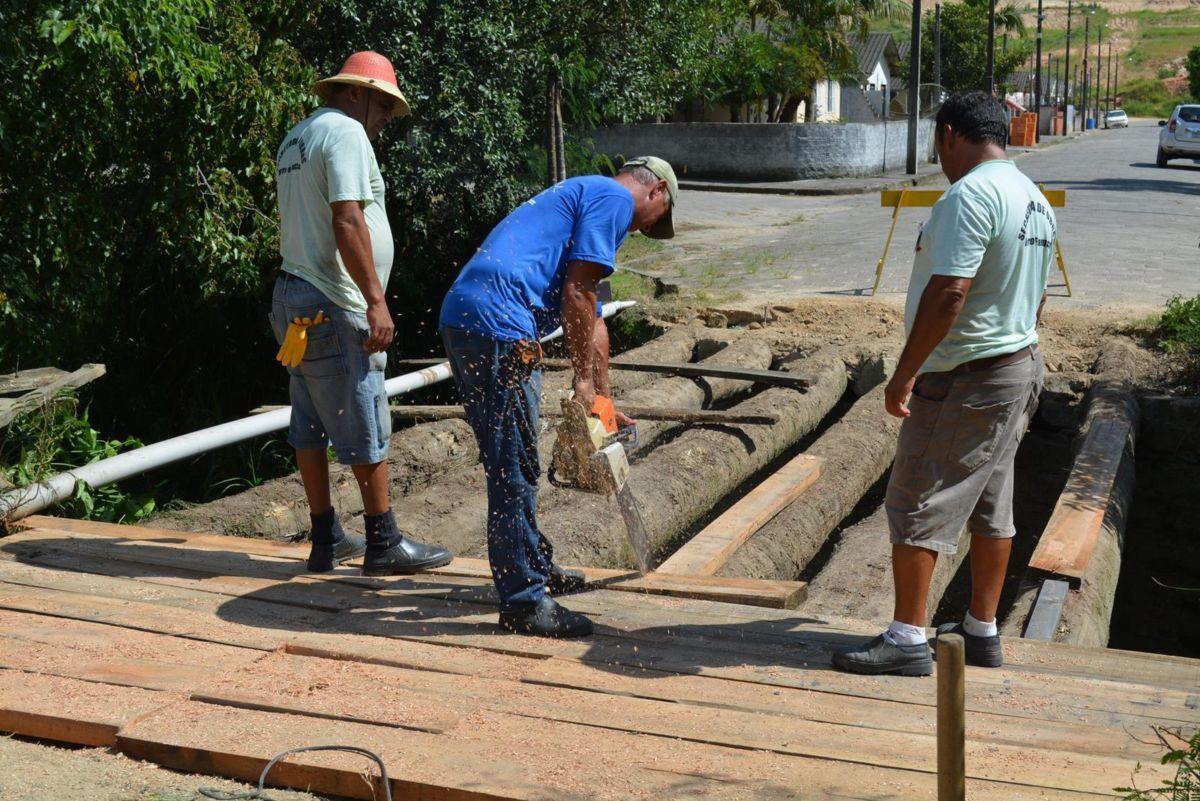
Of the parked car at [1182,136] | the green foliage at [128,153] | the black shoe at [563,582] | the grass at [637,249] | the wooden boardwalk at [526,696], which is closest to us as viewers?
the wooden boardwalk at [526,696]

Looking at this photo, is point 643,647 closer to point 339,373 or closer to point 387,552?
point 387,552

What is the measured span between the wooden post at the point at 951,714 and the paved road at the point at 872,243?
10.1 metres

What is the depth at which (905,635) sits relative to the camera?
3.64m

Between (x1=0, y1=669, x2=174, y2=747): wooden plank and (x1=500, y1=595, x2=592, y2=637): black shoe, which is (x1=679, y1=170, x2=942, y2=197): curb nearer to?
(x1=500, y1=595, x2=592, y2=637): black shoe

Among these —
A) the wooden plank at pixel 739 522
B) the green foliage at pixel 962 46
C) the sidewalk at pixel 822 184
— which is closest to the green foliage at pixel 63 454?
the wooden plank at pixel 739 522

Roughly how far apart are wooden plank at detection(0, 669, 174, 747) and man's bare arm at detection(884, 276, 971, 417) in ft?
7.30

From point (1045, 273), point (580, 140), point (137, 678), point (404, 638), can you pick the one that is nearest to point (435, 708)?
point (404, 638)

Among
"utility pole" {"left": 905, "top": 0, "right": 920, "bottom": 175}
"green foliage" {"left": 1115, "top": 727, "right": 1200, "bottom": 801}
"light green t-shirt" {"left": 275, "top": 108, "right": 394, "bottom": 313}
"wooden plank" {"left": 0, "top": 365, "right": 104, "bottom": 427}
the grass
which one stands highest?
"utility pole" {"left": 905, "top": 0, "right": 920, "bottom": 175}

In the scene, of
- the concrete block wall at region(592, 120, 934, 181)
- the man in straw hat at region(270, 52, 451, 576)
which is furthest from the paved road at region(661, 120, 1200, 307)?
the man in straw hat at region(270, 52, 451, 576)

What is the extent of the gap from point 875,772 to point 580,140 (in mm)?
12638

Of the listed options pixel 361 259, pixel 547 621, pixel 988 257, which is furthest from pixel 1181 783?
pixel 361 259

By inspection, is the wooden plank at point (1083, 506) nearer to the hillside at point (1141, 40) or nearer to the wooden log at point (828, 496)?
the wooden log at point (828, 496)

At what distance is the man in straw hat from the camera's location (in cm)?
418

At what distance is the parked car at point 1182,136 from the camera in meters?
32.1
